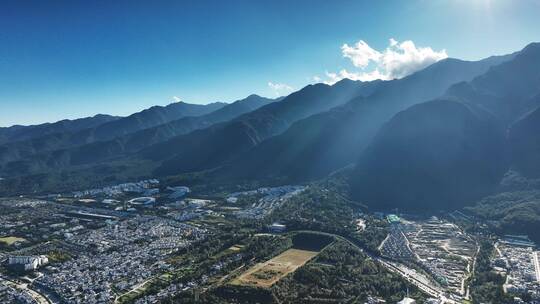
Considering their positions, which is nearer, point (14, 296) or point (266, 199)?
point (14, 296)

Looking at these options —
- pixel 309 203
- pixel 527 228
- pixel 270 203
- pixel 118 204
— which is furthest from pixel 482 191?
pixel 118 204

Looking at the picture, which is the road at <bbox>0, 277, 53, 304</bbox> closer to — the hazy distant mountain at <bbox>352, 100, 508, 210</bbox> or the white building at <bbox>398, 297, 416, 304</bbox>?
the white building at <bbox>398, 297, 416, 304</bbox>

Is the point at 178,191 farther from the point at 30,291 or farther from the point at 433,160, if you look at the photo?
the point at 433,160

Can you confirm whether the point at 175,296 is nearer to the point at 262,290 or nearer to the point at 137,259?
the point at 262,290

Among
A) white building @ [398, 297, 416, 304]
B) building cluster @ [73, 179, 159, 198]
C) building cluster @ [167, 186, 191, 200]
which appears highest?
building cluster @ [73, 179, 159, 198]

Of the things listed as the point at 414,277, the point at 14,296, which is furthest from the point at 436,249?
the point at 14,296

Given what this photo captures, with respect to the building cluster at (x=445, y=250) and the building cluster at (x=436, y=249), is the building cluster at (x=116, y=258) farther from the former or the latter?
the building cluster at (x=445, y=250)

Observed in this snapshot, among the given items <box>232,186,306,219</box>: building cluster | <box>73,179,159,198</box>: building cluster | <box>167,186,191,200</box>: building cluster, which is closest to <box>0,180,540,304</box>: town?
<box>232,186,306,219</box>: building cluster
